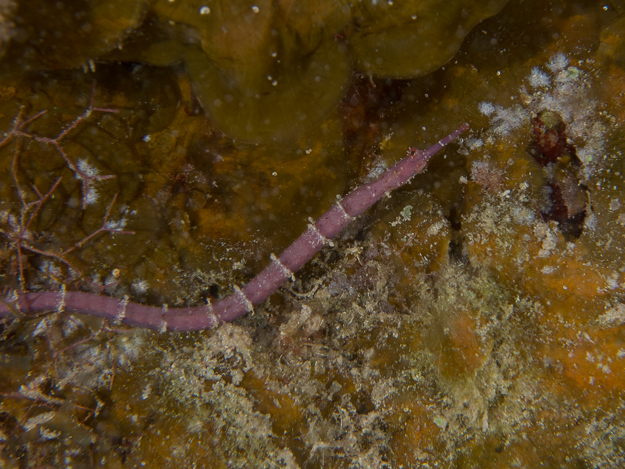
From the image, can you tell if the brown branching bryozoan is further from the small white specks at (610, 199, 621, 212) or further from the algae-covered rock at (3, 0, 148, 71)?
the algae-covered rock at (3, 0, 148, 71)

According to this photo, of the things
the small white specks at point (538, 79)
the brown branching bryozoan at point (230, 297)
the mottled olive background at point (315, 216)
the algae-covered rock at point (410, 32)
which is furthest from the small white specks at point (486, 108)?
the brown branching bryozoan at point (230, 297)

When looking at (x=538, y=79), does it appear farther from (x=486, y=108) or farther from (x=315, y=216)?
(x=315, y=216)

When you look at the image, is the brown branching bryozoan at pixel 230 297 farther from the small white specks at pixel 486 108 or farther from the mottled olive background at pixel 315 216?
the small white specks at pixel 486 108

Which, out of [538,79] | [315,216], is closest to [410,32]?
[538,79]

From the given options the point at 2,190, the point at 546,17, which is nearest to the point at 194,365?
the point at 2,190

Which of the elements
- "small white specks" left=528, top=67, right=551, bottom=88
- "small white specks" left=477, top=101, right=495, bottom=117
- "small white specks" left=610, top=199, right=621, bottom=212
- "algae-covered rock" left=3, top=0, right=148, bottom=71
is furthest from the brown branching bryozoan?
"algae-covered rock" left=3, top=0, right=148, bottom=71

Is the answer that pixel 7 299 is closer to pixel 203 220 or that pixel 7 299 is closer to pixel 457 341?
pixel 203 220

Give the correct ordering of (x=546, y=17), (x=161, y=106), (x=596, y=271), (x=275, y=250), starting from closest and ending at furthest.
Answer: (x=596, y=271), (x=546, y=17), (x=161, y=106), (x=275, y=250)
